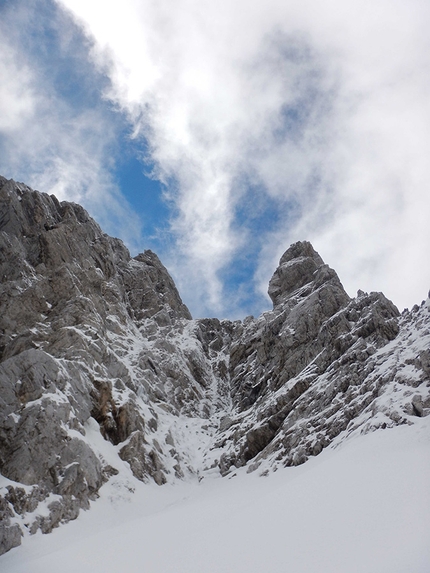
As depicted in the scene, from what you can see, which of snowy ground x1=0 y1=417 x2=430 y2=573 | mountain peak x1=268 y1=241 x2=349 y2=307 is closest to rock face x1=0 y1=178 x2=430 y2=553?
mountain peak x1=268 y1=241 x2=349 y2=307

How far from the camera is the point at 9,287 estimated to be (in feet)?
182

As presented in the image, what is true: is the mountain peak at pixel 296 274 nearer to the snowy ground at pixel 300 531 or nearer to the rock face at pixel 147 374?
the rock face at pixel 147 374

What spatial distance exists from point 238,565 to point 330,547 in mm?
3518

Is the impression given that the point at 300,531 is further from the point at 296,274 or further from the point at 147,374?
the point at 296,274

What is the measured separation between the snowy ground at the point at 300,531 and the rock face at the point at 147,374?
14.4ft

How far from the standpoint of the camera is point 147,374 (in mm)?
64312

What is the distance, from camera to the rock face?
35281 millimetres

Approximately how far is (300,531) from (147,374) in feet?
161

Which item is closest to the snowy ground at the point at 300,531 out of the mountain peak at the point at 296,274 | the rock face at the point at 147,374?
the rock face at the point at 147,374

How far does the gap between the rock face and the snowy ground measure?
4387mm

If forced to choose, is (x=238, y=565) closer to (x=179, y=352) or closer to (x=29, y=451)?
(x=29, y=451)

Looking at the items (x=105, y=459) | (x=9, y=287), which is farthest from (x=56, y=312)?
(x=105, y=459)

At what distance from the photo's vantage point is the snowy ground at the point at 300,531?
1399 cm

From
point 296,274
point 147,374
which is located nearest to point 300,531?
point 147,374
